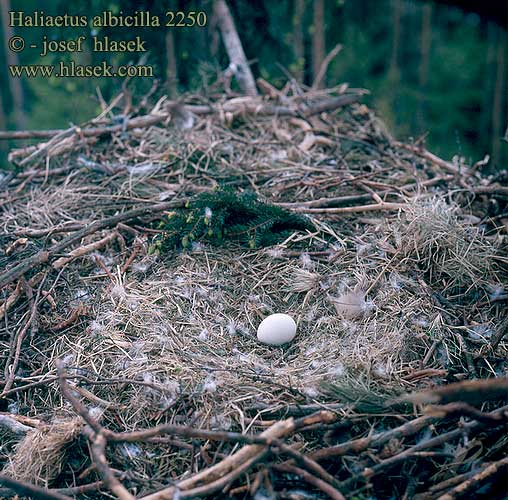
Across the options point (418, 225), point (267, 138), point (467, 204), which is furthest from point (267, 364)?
point (267, 138)

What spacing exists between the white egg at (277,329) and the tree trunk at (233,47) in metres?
2.49

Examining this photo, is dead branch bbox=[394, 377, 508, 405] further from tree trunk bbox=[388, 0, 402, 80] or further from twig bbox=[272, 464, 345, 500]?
tree trunk bbox=[388, 0, 402, 80]

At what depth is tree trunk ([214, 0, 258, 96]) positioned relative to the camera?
4.30m

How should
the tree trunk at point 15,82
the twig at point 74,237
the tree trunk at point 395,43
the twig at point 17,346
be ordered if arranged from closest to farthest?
the twig at point 17,346 < the twig at point 74,237 < the tree trunk at point 15,82 < the tree trunk at point 395,43

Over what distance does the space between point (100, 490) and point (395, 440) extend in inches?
36.8

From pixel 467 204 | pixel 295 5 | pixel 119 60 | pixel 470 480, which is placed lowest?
pixel 470 480

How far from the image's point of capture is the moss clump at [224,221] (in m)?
2.59

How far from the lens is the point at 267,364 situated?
86.4 inches

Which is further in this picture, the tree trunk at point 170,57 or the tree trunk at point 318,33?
the tree trunk at point 318,33

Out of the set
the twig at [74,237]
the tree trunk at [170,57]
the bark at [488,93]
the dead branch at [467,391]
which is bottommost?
the bark at [488,93]

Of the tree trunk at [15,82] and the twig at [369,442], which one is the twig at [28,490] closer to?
the twig at [369,442]

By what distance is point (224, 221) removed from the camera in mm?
2656

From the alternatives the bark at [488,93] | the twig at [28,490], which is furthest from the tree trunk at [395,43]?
the twig at [28,490]

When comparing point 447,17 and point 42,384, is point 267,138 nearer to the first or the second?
point 42,384
